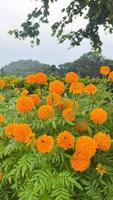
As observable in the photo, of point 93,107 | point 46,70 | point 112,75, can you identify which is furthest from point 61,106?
point 46,70

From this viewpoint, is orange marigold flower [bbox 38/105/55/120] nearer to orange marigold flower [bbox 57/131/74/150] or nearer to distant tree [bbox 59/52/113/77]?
orange marigold flower [bbox 57/131/74/150]

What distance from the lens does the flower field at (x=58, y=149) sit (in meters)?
4.86

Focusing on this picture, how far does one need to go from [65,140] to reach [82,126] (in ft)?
1.44

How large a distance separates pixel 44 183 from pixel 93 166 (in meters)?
0.52

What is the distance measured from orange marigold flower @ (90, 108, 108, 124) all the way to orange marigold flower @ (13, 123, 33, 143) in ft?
1.87

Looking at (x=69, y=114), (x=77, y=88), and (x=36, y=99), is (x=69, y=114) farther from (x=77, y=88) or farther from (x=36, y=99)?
(x=36, y=99)

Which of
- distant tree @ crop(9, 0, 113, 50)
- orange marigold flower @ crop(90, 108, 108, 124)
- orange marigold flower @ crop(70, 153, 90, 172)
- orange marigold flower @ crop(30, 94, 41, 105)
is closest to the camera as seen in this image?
orange marigold flower @ crop(70, 153, 90, 172)

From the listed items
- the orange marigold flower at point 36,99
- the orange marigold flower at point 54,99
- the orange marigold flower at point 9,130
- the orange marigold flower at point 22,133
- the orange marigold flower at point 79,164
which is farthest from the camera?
the orange marigold flower at point 36,99

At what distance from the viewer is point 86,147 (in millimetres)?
4812

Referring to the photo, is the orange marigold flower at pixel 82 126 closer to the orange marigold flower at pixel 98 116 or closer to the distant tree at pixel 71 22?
the orange marigold flower at pixel 98 116

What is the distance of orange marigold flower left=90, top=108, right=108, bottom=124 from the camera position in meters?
5.13

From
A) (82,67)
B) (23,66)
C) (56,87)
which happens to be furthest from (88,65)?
(56,87)

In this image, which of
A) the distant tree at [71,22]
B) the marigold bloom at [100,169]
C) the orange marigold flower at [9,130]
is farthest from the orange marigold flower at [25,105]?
the distant tree at [71,22]

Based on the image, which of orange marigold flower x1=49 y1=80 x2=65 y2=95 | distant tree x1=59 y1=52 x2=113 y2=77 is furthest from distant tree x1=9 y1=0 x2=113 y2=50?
orange marigold flower x1=49 y1=80 x2=65 y2=95
